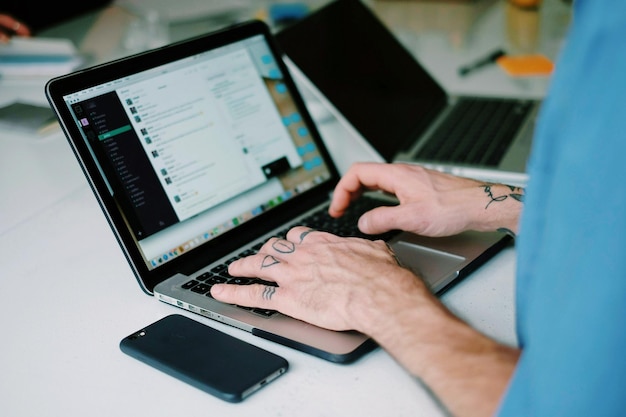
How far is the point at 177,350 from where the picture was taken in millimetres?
750

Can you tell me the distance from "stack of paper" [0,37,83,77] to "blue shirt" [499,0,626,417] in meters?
1.61

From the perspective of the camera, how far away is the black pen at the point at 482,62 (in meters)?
1.69

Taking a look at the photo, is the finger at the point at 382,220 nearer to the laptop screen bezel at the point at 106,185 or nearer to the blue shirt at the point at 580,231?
the laptop screen bezel at the point at 106,185

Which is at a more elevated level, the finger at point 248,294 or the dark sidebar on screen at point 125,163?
the dark sidebar on screen at point 125,163

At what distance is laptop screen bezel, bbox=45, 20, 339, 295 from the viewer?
850 mm

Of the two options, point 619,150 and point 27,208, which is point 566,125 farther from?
point 27,208

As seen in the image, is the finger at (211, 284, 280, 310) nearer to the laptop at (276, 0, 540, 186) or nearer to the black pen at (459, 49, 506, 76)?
the laptop at (276, 0, 540, 186)

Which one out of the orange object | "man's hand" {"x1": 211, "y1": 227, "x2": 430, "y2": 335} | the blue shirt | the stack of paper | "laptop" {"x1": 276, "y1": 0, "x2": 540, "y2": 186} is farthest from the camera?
the stack of paper

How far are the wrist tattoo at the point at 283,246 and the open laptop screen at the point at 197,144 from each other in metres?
0.14

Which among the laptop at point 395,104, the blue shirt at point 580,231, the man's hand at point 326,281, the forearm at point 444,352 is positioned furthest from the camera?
the laptop at point 395,104

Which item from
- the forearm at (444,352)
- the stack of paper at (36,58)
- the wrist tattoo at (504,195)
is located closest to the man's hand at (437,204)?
the wrist tattoo at (504,195)

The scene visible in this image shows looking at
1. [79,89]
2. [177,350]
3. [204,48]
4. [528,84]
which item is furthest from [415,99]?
[177,350]

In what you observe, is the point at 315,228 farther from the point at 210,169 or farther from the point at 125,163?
the point at 125,163

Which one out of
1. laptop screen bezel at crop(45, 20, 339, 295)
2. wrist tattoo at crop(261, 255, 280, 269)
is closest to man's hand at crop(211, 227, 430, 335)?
wrist tattoo at crop(261, 255, 280, 269)
